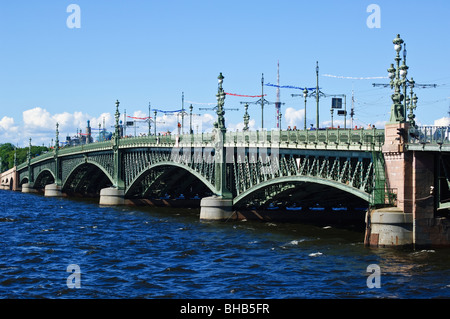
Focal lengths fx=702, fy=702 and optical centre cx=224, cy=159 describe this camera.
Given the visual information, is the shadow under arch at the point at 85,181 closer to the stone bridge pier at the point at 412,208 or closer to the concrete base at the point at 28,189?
the concrete base at the point at 28,189

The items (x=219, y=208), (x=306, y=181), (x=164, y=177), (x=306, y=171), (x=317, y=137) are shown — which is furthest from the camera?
(x=164, y=177)

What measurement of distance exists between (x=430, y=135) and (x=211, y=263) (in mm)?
14291

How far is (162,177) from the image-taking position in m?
81.1

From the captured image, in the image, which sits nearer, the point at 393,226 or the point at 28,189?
the point at 393,226

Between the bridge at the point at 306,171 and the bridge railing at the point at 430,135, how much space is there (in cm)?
6

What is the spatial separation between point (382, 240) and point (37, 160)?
10489 centimetres

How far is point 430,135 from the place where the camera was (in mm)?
39562

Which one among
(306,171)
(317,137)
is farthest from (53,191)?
(317,137)

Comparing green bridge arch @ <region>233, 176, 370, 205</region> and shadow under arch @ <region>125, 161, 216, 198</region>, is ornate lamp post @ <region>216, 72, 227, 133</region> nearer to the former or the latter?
green bridge arch @ <region>233, 176, 370, 205</region>

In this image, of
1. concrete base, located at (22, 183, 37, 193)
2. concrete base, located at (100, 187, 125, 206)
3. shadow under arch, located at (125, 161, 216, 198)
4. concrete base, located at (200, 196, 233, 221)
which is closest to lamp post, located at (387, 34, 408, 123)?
concrete base, located at (200, 196, 233, 221)

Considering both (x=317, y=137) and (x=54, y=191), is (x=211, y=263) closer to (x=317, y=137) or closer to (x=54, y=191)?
(x=317, y=137)

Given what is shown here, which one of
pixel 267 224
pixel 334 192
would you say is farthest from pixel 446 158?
pixel 267 224

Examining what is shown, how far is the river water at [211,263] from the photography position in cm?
3138
